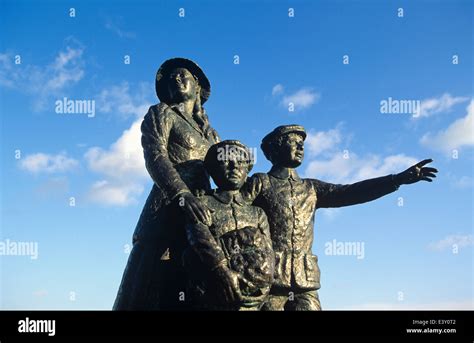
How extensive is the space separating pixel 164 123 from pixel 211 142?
2.56 feet

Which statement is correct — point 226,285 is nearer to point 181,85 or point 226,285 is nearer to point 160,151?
point 160,151

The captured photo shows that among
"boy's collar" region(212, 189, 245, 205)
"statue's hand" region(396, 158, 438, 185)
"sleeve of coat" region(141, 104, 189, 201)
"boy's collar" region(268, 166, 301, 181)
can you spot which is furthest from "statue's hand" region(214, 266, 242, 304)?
"statue's hand" region(396, 158, 438, 185)

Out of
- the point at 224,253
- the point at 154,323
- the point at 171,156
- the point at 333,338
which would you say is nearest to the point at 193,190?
the point at 171,156

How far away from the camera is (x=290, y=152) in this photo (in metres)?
7.31

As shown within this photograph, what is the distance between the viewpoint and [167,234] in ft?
22.2

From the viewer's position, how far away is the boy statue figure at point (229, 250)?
19.9 feet

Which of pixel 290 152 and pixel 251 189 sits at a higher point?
pixel 290 152

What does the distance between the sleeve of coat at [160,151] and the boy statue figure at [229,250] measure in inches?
14.2

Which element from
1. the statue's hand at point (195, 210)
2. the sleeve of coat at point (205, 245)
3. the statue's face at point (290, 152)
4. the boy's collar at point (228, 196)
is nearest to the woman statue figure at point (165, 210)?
the statue's hand at point (195, 210)

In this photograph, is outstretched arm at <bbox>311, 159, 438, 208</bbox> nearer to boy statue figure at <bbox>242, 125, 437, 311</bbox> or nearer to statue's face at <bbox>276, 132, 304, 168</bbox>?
boy statue figure at <bbox>242, 125, 437, 311</bbox>

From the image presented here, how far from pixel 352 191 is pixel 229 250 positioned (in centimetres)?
196

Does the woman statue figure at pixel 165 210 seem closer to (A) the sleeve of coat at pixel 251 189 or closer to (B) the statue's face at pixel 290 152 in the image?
(A) the sleeve of coat at pixel 251 189

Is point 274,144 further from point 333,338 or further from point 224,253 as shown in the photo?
point 333,338

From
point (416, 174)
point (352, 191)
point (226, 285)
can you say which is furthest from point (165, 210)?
point (416, 174)
